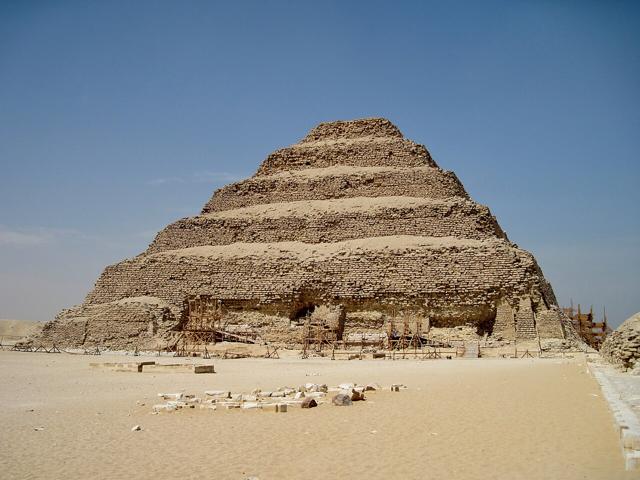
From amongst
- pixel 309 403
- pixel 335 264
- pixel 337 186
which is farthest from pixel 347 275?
pixel 309 403

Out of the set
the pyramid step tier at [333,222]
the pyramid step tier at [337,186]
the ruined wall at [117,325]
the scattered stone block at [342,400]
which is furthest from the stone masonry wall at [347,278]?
the scattered stone block at [342,400]

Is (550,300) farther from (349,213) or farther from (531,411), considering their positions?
(531,411)

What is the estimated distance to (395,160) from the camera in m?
43.4

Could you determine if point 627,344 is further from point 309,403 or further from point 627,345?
point 309,403

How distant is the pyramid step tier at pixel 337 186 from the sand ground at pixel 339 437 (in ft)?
88.4

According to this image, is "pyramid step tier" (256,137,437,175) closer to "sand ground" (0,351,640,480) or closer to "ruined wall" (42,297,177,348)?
"ruined wall" (42,297,177,348)

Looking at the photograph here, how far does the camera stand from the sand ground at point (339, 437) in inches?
267

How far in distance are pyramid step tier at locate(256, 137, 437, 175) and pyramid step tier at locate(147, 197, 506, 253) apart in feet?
15.2

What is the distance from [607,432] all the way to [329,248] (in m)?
28.9

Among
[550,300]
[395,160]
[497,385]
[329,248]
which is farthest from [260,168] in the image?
Result: [497,385]

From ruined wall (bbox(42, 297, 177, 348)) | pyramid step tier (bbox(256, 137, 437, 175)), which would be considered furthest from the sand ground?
pyramid step tier (bbox(256, 137, 437, 175))

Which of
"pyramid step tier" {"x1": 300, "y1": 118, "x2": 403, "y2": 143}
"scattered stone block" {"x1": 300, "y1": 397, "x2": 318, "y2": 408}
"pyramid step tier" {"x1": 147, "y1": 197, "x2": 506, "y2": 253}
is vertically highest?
"pyramid step tier" {"x1": 300, "y1": 118, "x2": 403, "y2": 143}

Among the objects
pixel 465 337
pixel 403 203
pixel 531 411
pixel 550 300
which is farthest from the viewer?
pixel 403 203

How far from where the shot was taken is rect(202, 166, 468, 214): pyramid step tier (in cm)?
4025
